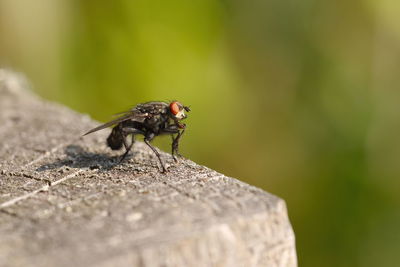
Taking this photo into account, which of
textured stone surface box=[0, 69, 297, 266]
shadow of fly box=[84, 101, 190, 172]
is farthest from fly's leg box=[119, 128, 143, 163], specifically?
textured stone surface box=[0, 69, 297, 266]

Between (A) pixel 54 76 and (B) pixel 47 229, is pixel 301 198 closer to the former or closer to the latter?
(A) pixel 54 76

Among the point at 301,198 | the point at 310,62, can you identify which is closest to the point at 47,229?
the point at 301,198

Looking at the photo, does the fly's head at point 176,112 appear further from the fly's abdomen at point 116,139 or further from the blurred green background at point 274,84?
the blurred green background at point 274,84

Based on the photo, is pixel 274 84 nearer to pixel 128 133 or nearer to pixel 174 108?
pixel 174 108

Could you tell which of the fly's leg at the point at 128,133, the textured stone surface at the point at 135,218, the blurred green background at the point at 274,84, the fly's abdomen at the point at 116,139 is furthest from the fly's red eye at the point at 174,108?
the blurred green background at the point at 274,84

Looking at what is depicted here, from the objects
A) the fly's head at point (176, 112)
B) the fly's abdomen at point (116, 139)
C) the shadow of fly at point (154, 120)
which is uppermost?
the fly's head at point (176, 112)

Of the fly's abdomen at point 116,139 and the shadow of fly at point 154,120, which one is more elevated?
the shadow of fly at point 154,120
